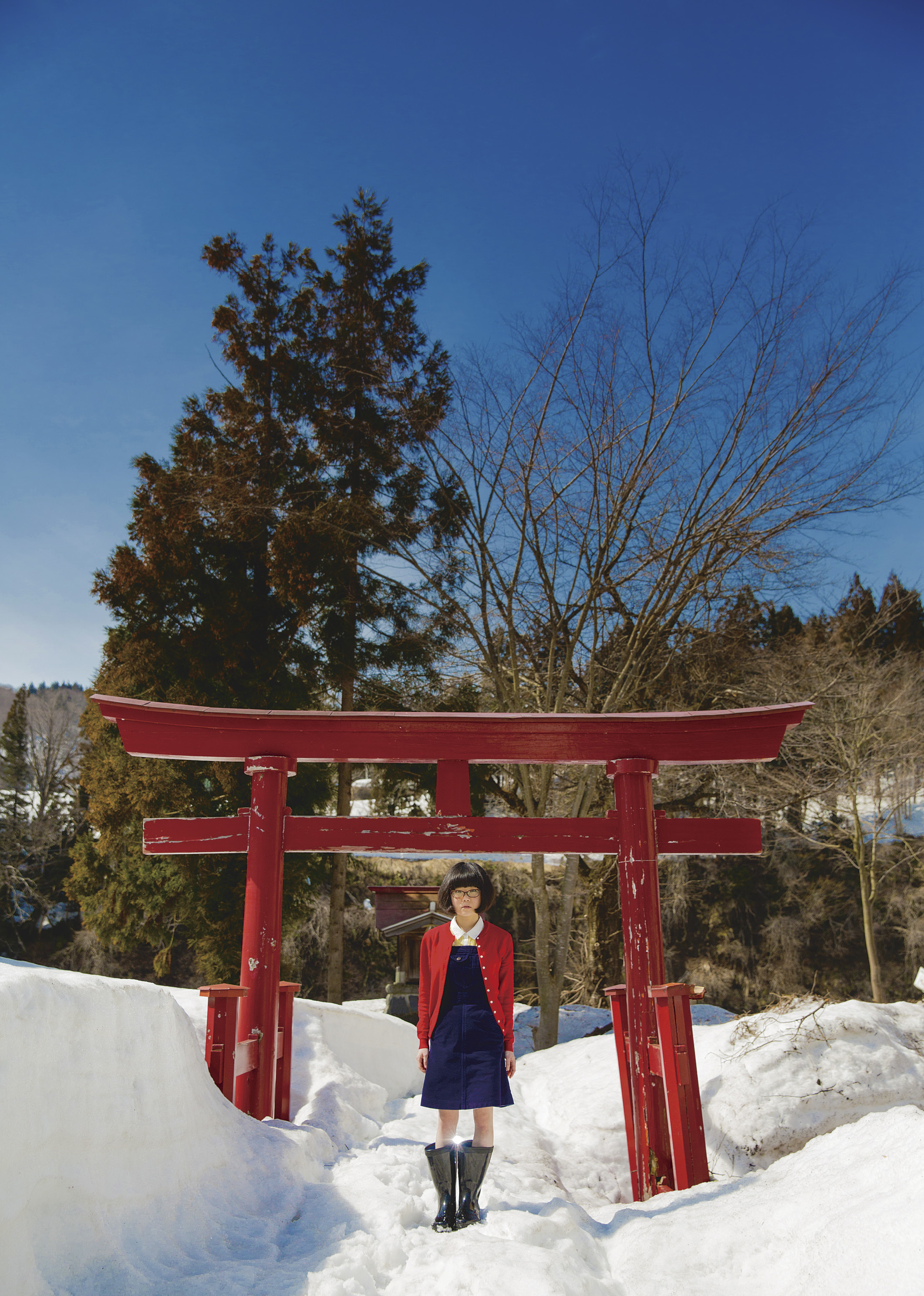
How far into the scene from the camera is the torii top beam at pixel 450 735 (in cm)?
491

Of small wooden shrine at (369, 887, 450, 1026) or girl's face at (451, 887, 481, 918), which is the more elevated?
girl's face at (451, 887, 481, 918)

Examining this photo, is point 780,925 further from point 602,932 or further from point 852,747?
point 602,932

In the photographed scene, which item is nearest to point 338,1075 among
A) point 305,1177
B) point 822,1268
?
point 305,1177

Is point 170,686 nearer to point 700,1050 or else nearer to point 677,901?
point 700,1050

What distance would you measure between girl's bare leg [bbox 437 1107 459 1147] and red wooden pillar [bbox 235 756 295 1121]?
5.81 ft

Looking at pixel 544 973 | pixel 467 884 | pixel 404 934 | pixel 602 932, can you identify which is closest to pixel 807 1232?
pixel 467 884

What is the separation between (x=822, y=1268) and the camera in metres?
2.16

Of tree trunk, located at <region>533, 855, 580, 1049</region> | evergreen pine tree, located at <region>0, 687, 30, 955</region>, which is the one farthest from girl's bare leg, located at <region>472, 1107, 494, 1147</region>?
evergreen pine tree, located at <region>0, 687, 30, 955</region>

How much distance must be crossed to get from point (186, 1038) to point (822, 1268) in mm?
2466

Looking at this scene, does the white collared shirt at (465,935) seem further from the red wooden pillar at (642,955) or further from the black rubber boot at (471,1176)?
the red wooden pillar at (642,955)

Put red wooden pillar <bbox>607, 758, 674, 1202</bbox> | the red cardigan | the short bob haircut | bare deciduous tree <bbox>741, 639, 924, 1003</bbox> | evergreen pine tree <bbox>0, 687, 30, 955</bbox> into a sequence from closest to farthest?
1. the red cardigan
2. the short bob haircut
3. red wooden pillar <bbox>607, 758, 674, 1202</bbox>
4. bare deciduous tree <bbox>741, 639, 924, 1003</bbox>
5. evergreen pine tree <bbox>0, 687, 30, 955</bbox>

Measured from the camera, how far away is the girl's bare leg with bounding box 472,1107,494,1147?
3100mm

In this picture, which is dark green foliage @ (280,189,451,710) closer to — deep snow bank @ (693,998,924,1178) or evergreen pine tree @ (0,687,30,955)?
deep snow bank @ (693,998,924,1178)

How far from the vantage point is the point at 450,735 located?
5.07 meters
